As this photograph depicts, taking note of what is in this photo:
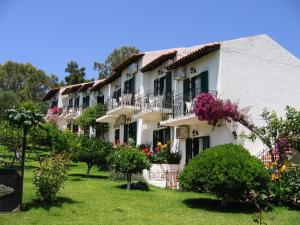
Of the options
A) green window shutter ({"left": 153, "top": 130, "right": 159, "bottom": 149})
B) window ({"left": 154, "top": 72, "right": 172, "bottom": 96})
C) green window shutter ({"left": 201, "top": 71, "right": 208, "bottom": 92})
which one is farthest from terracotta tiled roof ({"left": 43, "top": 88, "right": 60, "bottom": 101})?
green window shutter ({"left": 201, "top": 71, "right": 208, "bottom": 92})

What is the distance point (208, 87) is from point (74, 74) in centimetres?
3887

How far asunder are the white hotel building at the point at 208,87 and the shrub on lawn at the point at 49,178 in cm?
840

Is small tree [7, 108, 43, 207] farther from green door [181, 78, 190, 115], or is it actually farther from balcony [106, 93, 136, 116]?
balcony [106, 93, 136, 116]

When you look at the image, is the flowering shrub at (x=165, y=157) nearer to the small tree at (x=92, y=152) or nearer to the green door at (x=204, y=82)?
the small tree at (x=92, y=152)

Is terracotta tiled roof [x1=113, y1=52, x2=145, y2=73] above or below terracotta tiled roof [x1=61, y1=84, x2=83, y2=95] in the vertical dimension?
below

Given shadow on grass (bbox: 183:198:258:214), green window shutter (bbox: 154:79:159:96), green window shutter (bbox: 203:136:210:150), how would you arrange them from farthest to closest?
green window shutter (bbox: 154:79:159:96)
green window shutter (bbox: 203:136:210:150)
shadow on grass (bbox: 183:198:258:214)

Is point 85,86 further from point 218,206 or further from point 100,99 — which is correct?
point 218,206

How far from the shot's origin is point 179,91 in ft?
75.2

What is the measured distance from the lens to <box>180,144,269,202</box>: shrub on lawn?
12523mm

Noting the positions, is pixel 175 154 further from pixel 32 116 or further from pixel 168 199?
pixel 32 116

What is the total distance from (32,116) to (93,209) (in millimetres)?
3256

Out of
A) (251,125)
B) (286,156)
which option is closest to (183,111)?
(251,125)

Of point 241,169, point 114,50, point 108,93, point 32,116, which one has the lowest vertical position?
point 241,169

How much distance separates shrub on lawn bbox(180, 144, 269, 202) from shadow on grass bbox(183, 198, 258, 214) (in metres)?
0.36
